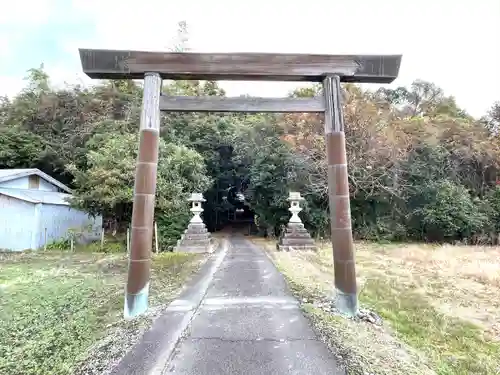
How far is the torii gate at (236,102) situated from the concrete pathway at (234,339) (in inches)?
28.7

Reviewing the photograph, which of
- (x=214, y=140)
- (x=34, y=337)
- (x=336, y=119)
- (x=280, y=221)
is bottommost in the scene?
(x=34, y=337)

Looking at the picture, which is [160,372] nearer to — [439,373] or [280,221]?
[439,373]

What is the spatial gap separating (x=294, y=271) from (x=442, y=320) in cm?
306

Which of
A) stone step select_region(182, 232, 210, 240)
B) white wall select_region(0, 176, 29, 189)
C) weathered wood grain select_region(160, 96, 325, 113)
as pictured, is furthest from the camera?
white wall select_region(0, 176, 29, 189)

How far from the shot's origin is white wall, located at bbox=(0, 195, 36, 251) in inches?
493

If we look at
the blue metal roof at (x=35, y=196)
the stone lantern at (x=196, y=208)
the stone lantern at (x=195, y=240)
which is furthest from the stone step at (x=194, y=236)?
the blue metal roof at (x=35, y=196)

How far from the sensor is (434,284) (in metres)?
6.23

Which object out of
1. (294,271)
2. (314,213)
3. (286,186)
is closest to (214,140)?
(286,186)

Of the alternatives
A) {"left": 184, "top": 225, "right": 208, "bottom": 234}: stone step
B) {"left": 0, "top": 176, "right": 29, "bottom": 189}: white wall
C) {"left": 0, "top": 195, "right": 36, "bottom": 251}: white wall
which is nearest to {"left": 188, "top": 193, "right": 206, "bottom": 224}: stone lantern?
{"left": 184, "top": 225, "right": 208, "bottom": 234}: stone step

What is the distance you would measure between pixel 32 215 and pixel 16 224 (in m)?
0.65

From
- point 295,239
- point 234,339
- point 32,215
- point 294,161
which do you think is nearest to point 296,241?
point 295,239

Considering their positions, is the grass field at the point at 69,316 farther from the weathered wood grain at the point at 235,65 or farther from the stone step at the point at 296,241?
the stone step at the point at 296,241

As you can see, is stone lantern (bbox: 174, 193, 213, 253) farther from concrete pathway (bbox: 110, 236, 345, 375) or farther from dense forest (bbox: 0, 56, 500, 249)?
concrete pathway (bbox: 110, 236, 345, 375)

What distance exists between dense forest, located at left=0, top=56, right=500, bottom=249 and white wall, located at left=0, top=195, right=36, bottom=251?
205cm
